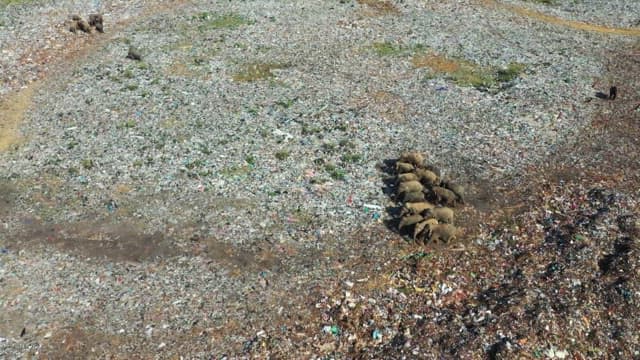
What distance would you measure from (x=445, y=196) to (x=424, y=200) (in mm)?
608

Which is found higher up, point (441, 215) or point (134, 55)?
point (134, 55)

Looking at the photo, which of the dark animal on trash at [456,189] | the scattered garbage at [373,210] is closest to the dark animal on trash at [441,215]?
the dark animal on trash at [456,189]

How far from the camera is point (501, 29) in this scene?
1120 inches

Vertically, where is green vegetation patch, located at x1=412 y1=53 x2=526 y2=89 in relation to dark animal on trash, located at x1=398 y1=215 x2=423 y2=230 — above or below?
above

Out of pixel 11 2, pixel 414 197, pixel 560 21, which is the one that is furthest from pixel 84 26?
pixel 560 21

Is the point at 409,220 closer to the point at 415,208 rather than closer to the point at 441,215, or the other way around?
the point at 415,208

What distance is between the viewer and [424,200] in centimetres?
1688

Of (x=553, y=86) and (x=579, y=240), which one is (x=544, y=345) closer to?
(x=579, y=240)

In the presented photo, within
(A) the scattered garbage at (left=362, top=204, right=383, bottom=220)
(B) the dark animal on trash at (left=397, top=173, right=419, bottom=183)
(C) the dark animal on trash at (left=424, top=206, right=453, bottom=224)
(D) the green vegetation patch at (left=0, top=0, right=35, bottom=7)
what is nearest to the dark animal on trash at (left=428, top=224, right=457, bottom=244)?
(C) the dark animal on trash at (left=424, top=206, right=453, bottom=224)

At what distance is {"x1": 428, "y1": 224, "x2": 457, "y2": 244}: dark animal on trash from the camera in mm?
15414

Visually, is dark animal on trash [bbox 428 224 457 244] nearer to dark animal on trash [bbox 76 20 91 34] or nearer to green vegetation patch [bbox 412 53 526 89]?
green vegetation patch [bbox 412 53 526 89]

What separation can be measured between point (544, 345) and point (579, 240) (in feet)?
12.9

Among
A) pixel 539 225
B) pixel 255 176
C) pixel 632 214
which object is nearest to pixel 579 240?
pixel 539 225

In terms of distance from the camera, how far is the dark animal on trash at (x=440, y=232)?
50.6ft
